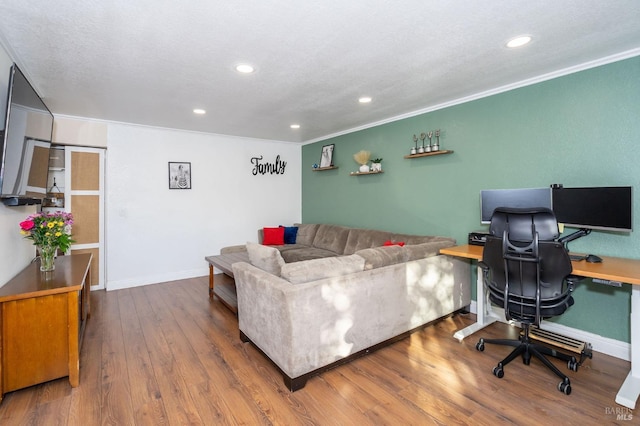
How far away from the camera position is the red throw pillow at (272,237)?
18.1 ft

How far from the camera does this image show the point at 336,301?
89.5 inches

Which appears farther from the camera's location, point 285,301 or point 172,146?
point 172,146

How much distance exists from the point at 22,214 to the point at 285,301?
2708 mm

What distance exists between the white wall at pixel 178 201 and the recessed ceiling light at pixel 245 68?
9.02 ft

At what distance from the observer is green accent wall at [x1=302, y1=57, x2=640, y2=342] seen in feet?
8.25

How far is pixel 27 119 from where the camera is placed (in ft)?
7.80

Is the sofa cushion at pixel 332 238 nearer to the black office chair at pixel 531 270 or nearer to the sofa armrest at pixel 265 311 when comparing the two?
the sofa armrest at pixel 265 311

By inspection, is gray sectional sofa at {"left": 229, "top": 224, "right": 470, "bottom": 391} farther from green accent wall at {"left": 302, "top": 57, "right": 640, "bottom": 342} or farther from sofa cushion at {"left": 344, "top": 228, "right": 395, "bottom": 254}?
sofa cushion at {"left": 344, "top": 228, "right": 395, "bottom": 254}

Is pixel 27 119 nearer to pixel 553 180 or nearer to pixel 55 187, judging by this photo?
pixel 55 187

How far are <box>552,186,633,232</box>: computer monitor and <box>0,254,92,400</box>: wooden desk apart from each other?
12.7ft

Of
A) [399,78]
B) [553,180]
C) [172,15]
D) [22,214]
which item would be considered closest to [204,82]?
[172,15]

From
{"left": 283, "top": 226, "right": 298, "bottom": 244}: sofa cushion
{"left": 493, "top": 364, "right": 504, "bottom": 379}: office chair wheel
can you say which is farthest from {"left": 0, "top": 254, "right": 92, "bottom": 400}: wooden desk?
{"left": 283, "top": 226, "right": 298, "bottom": 244}: sofa cushion

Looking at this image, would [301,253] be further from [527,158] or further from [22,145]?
[22,145]

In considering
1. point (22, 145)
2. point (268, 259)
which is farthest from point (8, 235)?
point (268, 259)
